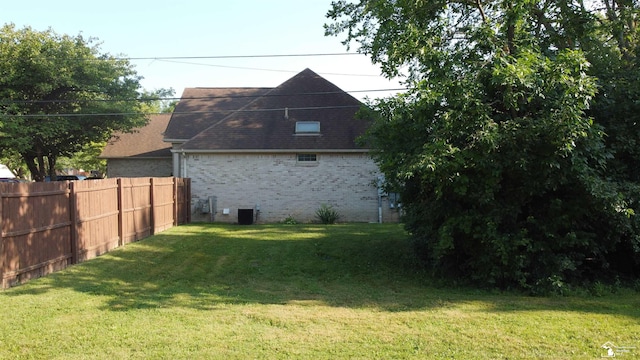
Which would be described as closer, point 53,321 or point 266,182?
point 53,321

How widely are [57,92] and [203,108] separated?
796cm

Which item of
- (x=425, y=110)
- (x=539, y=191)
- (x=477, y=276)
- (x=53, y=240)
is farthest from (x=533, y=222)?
(x=53, y=240)

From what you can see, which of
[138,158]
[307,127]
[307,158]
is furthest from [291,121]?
[138,158]

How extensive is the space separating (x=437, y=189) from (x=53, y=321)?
598 cm

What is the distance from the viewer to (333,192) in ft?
66.2

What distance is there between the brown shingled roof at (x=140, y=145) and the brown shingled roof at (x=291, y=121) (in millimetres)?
7521

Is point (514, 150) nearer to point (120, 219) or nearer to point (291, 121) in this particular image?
point (120, 219)

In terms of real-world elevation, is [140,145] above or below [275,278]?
above

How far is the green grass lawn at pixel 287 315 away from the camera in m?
5.17

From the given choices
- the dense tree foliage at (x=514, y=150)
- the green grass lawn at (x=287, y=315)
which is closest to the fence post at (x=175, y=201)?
the green grass lawn at (x=287, y=315)

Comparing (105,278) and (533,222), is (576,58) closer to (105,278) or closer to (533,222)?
(533,222)

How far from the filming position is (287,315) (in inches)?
259

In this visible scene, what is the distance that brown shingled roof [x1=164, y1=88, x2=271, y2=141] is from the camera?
23656 mm

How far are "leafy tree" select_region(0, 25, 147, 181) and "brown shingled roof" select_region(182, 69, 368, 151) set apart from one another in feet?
21.1
